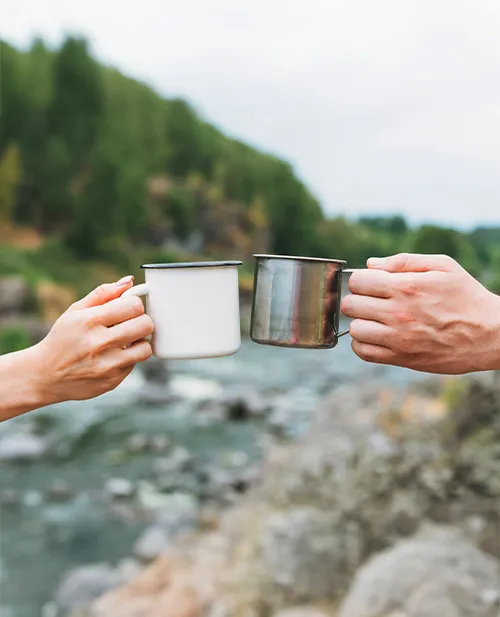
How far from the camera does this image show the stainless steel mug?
3.75ft

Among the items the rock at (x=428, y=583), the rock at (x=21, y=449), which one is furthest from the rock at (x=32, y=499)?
the rock at (x=428, y=583)

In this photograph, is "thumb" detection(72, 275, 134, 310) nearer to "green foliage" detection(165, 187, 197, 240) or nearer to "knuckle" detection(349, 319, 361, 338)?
Result: "knuckle" detection(349, 319, 361, 338)

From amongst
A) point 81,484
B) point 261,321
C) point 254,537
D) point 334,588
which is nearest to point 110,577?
point 254,537

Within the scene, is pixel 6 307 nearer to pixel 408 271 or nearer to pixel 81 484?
pixel 81 484

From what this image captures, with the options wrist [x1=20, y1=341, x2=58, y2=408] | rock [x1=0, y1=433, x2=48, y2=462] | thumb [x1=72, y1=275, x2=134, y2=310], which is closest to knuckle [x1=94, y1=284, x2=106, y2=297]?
thumb [x1=72, y1=275, x2=134, y2=310]

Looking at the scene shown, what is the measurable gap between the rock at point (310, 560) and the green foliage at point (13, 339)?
25.8 feet

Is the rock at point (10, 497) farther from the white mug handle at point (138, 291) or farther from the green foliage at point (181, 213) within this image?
the green foliage at point (181, 213)

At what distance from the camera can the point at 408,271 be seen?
3.84 ft

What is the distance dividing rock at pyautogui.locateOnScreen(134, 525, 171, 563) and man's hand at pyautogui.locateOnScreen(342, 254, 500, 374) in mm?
4719

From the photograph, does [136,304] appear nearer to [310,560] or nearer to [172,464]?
[310,560]

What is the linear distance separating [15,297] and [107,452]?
667 cm

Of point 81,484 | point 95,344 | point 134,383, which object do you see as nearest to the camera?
point 95,344

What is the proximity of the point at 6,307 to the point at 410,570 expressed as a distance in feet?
38.9

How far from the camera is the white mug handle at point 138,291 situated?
Answer: 3.67 ft
